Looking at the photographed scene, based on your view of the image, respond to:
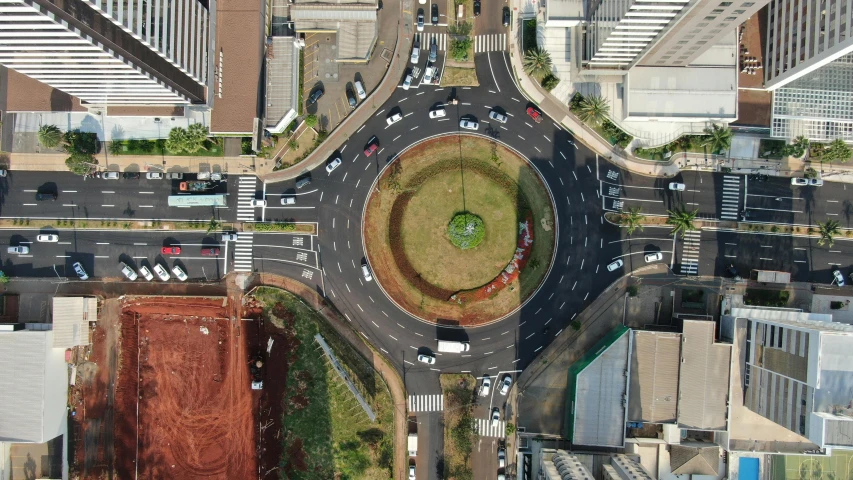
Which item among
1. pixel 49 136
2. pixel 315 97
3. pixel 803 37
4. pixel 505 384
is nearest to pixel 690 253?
pixel 803 37

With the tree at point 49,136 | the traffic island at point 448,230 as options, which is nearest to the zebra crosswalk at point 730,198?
the traffic island at point 448,230

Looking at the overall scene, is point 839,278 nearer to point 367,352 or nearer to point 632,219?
point 632,219

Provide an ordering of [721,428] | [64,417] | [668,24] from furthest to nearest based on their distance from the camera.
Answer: [64,417] < [721,428] < [668,24]

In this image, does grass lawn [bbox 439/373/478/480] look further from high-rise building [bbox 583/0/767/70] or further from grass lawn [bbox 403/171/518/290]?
high-rise building [bbox 583/0/767/70]

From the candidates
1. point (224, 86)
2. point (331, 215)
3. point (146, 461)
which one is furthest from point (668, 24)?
point (146, 461)

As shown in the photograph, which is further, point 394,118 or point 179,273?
point 394,118

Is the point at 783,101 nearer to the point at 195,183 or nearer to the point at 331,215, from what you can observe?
the point at 331,215

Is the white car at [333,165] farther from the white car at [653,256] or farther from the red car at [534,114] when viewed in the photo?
the white car at [653,256]
